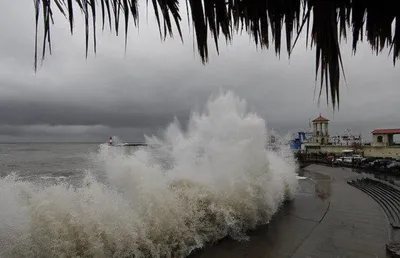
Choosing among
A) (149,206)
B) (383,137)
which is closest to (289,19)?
(149,206)

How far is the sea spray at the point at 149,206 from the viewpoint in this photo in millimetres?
6355

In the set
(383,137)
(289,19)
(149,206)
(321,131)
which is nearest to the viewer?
(289,19)

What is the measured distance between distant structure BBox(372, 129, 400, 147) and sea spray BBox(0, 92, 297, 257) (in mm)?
32962

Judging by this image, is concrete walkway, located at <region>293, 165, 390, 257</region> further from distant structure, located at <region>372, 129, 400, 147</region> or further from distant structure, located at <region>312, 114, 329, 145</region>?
distant structure, located at <region>312, 114, 329, 145</region>

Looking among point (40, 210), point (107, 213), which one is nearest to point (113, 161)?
point (107, 213)

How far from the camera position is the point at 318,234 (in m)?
8.77

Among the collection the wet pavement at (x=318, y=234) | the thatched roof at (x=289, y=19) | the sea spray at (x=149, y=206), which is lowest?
the wet pavement at (x=318, y=234)

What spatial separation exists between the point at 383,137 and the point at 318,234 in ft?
128

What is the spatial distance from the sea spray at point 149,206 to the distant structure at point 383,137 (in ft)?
108

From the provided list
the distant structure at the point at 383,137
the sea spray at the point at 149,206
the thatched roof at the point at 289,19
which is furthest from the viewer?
the distant structure at the point at 383,137

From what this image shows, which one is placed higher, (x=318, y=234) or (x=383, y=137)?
(x=383, y=137)

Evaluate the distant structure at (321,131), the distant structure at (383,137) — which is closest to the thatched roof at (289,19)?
the distant structure at (383,137)

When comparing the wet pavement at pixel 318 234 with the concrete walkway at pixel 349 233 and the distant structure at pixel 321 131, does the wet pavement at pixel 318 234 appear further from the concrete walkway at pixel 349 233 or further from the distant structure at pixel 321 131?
the distant structure at pixel 321 131

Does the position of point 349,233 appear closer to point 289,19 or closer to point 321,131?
point 289,19
